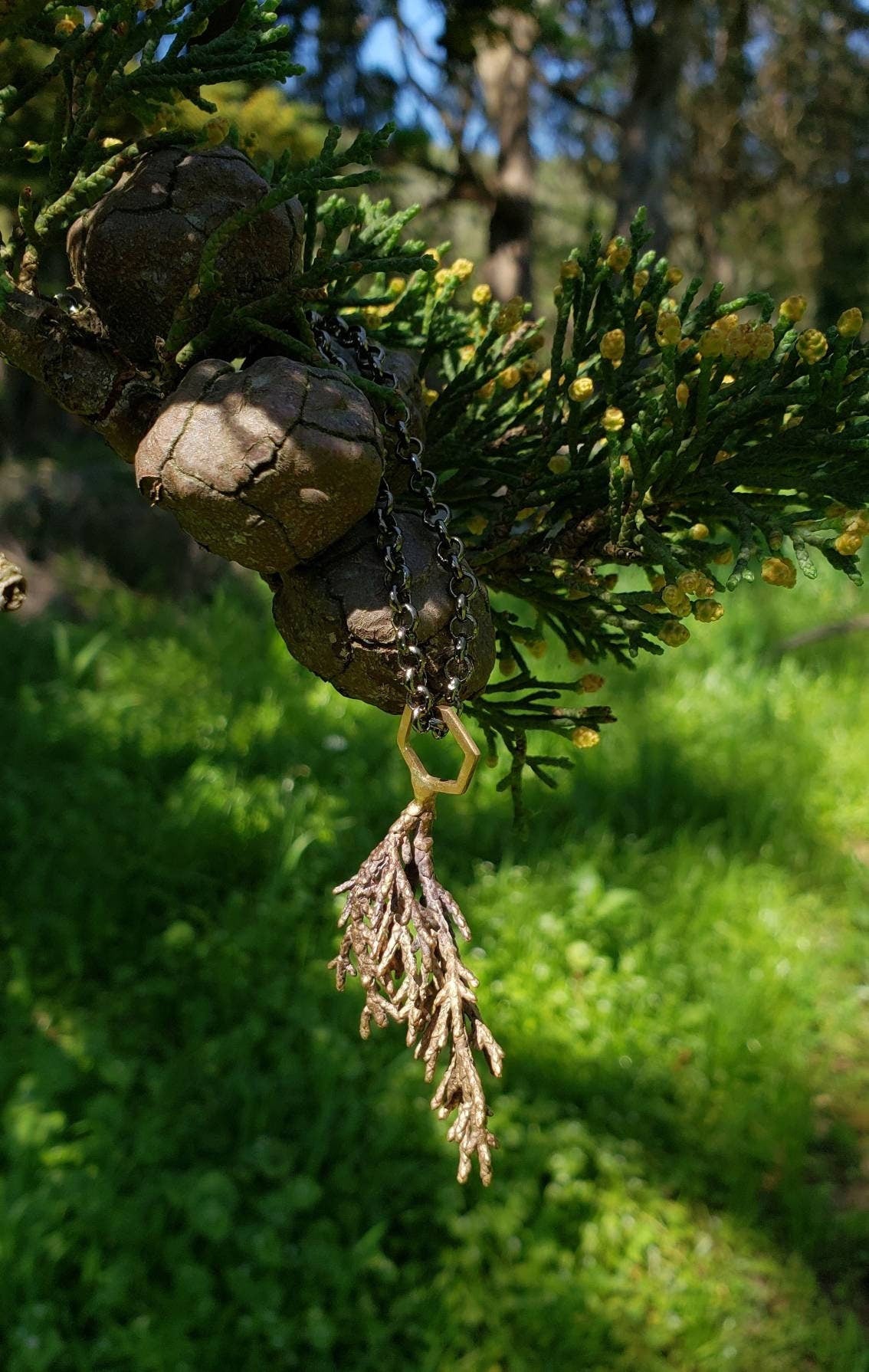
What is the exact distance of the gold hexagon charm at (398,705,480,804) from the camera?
86cm

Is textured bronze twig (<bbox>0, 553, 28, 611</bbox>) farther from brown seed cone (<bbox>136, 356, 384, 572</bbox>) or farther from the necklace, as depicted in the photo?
the necklace

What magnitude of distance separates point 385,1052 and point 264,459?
2.92m

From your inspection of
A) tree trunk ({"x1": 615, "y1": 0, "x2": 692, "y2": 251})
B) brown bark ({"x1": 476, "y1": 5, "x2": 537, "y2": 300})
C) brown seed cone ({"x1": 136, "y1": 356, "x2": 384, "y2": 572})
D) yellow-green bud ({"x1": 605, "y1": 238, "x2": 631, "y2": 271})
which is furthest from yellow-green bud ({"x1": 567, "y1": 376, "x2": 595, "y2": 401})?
tree trunk ({"x1": 615, "y1": 0, "x2": 692, "y2": 251})

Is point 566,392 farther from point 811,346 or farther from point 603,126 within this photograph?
point 603,126

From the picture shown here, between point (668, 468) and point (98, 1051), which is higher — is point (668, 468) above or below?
above

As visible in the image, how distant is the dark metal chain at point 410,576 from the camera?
0.84 meters

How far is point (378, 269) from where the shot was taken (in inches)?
35.8

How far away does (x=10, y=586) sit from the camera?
858mm

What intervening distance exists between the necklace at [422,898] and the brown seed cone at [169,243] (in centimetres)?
8

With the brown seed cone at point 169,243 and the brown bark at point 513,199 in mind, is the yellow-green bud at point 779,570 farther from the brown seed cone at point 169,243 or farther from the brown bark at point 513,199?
the brown bark at point 513,199

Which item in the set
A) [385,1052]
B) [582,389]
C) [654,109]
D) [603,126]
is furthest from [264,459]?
[603,126]

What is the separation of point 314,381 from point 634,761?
13.0 feet

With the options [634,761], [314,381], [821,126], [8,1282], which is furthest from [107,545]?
[821,126]

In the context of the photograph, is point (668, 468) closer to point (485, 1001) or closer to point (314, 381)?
point (314, 381)
